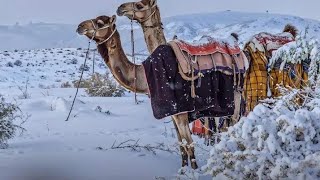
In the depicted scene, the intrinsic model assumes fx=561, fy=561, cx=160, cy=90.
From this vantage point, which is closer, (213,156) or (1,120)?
(213,156)

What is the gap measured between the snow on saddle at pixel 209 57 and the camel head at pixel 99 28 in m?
0.64

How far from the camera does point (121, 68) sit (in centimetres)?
582

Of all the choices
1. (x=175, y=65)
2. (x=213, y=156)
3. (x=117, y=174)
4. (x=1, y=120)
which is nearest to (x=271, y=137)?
(x=213, y=156)

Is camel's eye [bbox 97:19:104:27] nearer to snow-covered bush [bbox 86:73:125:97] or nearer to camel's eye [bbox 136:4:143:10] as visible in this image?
camel's eye [bbox 136:4:143:10]

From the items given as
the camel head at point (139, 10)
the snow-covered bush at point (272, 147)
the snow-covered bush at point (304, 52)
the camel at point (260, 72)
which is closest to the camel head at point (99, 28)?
the camel head at point (139, 10)

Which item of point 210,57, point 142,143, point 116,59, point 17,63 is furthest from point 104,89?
point 17,63

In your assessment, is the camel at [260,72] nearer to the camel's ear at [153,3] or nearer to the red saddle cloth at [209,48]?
the red saddle cloth at [209,48]

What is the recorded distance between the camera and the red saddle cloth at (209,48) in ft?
19.4

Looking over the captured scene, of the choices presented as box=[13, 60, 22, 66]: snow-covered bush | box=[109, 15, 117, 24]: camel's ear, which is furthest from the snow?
box=[13, 60, 22, 66]: snow-covered bush

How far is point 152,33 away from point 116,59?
2.47ft

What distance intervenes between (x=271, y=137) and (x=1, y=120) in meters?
4.30

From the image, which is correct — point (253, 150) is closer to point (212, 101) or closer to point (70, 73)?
point (212, 101)

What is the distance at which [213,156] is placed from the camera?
349 cm

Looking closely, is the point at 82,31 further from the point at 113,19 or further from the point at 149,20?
the point at 149,20
